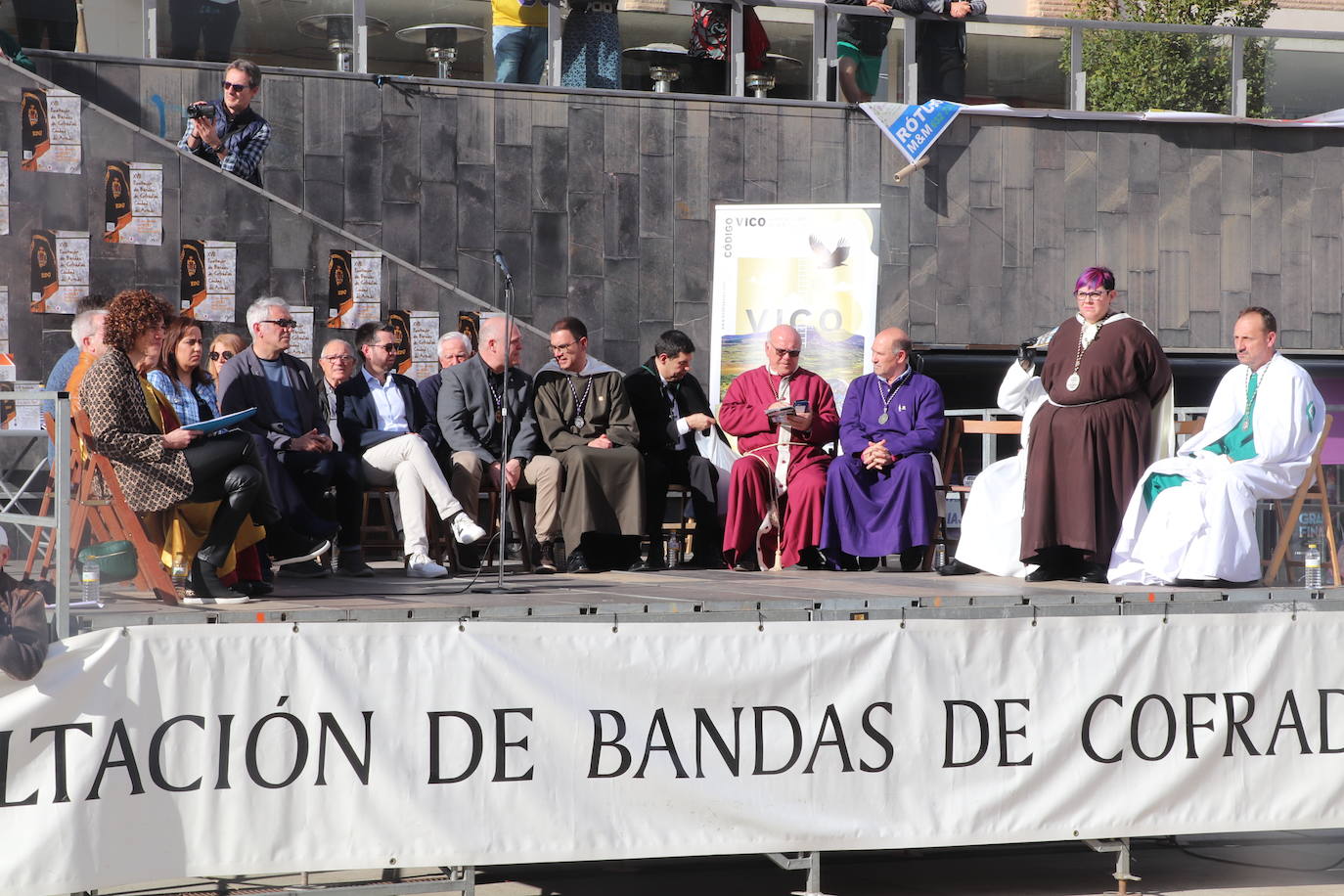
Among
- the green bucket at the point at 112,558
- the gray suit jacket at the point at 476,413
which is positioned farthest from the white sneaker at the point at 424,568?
the green bucket at the point at 112,558

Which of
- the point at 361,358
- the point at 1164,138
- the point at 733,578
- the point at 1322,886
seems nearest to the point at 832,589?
the point at 733,578

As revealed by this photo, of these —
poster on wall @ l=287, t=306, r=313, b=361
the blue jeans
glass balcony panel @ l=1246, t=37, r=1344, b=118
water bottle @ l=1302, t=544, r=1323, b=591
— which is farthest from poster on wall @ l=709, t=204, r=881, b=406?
glass balcony panel @ l=1246, t=37, r=1344, b=118

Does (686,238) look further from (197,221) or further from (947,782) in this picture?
(947,782)

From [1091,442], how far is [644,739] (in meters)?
3.14

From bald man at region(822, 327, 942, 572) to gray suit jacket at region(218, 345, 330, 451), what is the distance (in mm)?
2552

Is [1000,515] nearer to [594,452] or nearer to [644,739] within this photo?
[594,452]

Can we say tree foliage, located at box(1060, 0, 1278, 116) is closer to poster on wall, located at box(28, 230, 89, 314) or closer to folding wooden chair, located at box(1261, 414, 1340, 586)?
folding wooden chair, located at box(1261, 414, 1340, 586)

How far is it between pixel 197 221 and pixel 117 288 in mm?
588

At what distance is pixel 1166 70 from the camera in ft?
38.2

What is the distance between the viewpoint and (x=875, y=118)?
1118 centimetres

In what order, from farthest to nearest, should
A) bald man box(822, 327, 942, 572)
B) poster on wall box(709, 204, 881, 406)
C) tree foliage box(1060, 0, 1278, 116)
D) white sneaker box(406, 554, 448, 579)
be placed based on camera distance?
tree foliage box(1060, 0, 1278, 116), poster on wall box(709, 204, 881, 406), bald man box(822, 327, 942, 572), white sneaker box(406, 554, 448, 579)

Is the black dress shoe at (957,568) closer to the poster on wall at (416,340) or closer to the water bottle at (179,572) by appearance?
the water bottle at (179,572)

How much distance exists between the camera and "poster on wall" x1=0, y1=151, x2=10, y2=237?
8.35 m

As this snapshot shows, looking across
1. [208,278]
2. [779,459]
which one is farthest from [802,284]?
[208,278]
